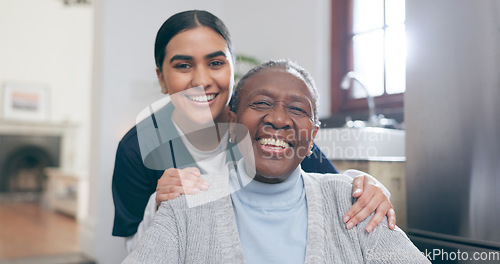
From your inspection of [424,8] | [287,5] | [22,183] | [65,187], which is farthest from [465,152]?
[22,183]

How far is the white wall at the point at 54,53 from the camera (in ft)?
19.0

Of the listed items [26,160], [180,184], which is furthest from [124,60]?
[26,160]

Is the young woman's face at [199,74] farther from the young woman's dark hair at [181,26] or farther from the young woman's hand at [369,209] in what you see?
the young woman's hand at [369,209]

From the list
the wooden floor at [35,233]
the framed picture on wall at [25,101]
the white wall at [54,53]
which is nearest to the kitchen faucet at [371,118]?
the wooden floor at [35,233]

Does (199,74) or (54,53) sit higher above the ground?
(54,53)

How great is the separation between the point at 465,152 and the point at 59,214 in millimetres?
4553

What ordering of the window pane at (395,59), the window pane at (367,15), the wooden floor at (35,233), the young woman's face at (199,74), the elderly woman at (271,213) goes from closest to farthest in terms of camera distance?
the elderly woman at (271,213) → the young woman's face at (199,74) → the window pane at (395,59) → the window pane at (367,15) → the wooden floor at (35,233)

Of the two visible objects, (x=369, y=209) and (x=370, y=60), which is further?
(x=370, y=60)

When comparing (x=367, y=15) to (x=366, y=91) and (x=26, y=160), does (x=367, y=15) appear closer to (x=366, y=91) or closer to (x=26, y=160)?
(x=366, y=91)

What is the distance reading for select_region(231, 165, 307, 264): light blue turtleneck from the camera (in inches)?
29.7

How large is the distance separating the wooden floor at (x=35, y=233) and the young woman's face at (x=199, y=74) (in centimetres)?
201

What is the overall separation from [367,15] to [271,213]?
1570 millimetres

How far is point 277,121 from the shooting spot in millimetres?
754

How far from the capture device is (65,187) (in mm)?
4559
